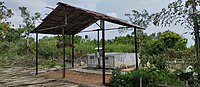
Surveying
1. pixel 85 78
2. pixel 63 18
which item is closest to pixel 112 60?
pixel 85 78

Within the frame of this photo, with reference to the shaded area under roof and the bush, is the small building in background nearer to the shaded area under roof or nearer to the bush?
the shaded area under roof

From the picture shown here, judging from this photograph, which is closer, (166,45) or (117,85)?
(117,85)

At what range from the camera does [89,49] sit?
68.8 feet

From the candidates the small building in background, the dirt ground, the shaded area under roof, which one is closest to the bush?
the dirt ground

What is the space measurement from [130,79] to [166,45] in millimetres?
13342

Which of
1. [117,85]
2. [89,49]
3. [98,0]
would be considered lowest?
[117,85]

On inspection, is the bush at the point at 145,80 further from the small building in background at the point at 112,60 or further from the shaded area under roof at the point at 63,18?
the small building in background at the point at 112,60

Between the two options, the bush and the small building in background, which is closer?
the bush

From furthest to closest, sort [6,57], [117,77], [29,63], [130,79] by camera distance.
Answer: [6,57] → [29,63] → [117,77] → [130,79]

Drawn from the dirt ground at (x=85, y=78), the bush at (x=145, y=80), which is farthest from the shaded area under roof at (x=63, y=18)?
the bush at (x=145, y=80)

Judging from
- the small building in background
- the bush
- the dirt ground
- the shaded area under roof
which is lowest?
the dirt ground

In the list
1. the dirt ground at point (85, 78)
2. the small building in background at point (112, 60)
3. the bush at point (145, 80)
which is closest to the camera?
the bush at point (145, 80)

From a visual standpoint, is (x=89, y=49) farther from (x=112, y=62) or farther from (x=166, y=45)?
(x=112, y=62)

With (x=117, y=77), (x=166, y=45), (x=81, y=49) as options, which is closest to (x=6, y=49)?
(x=81, y=49)
